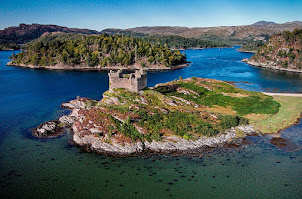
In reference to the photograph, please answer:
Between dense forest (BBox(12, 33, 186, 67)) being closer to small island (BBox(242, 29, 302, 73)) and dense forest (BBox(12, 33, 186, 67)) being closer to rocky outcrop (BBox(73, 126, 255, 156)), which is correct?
small island (BBox(242, 29, 302, 73))

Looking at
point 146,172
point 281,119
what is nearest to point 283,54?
point 281,119

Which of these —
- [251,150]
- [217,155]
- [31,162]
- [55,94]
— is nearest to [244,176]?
[217,155]

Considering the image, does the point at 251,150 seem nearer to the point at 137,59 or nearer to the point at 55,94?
the point at 55,94

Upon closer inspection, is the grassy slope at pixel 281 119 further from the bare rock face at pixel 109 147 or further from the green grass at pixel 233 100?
the bare rock face at pixel 109 147

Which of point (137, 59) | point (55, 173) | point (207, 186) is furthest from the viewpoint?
point (137, 59)

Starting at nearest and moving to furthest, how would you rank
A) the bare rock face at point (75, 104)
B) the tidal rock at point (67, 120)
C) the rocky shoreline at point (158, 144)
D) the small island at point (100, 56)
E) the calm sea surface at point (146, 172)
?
1. the calm sea surface at point (146, 172)
2. the rocky shoreline at point (158, 144)
3. the tidal rock at point (67, 120)
4. the bare rock face at point (75, 104)
5. the small island at point (100, 56)

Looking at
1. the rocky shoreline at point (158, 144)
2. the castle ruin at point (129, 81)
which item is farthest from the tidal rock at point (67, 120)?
the castle ruin at point (129, 81)
